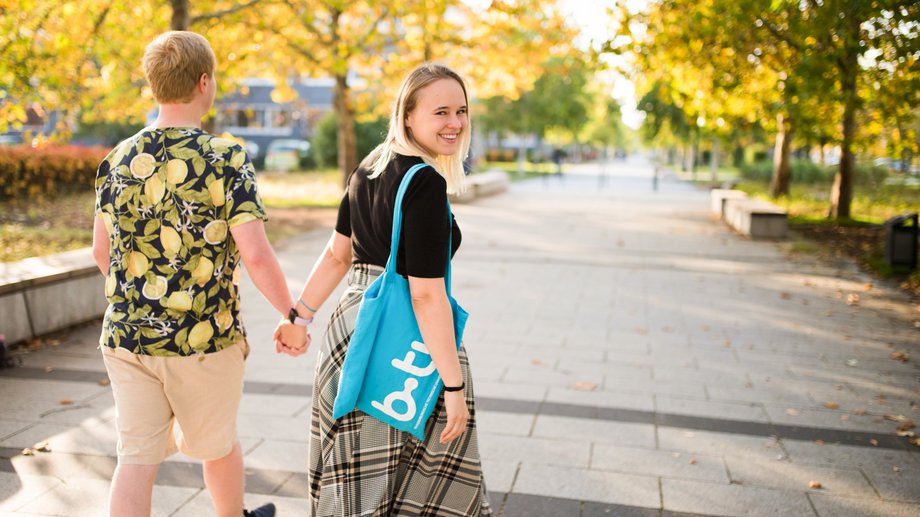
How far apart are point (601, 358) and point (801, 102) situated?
27.4 feet

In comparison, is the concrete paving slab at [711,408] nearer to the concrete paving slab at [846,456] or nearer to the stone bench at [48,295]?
the concrete paving slab at [846,456]

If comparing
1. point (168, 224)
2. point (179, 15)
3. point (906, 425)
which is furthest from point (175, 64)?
point (179, 15)

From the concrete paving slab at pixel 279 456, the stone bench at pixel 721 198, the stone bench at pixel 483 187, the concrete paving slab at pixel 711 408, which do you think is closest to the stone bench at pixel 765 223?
the stone bench at pixel 721 198

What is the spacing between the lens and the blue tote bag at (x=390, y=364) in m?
2.21

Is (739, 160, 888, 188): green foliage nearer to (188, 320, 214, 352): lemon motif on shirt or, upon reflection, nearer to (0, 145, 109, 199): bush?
(0, 145, 109, 199): bush

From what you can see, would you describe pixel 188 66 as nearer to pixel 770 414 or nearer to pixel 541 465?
pixel 541 465

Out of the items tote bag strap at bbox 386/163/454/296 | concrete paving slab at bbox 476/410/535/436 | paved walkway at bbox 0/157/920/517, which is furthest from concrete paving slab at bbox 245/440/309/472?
tote bag strap at bbox 386/163/454/296

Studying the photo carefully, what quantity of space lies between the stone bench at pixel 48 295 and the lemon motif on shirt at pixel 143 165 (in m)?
4.16

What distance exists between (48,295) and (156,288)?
4595 mm

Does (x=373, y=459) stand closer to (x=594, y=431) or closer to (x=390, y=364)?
(x=390, y=364)

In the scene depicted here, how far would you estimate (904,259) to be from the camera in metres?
10.3

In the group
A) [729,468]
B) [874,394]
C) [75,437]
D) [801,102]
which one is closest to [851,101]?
[801,102]

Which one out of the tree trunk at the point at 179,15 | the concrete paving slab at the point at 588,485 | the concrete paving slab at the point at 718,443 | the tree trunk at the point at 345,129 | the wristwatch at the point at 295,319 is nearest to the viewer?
the wristwatch at the point at 295,319

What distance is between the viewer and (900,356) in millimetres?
6320
